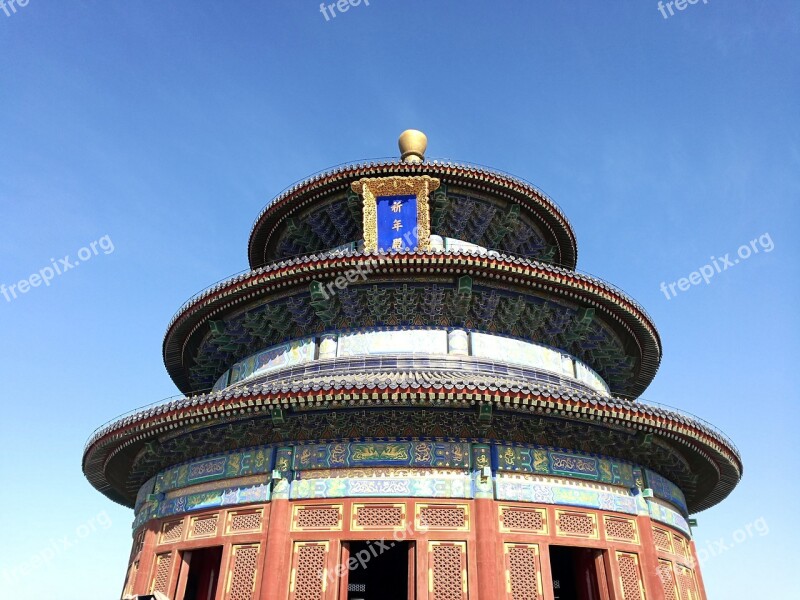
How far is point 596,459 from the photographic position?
45.6ft

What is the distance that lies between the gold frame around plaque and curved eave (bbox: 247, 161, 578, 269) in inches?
12.6

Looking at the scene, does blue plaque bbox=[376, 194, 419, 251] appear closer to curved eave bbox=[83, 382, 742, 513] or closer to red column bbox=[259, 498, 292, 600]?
curved eave bbox=[83, 382, 742, 513]

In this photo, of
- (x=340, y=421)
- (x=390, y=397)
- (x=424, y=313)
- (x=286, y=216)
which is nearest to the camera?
(x=390, y=397)

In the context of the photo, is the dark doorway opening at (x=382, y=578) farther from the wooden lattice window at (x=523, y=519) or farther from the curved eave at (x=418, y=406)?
the curved eave at (x=418, y=406)

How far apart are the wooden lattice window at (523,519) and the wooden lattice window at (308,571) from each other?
12.2ft

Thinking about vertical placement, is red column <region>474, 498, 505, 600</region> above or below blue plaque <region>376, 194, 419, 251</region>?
below

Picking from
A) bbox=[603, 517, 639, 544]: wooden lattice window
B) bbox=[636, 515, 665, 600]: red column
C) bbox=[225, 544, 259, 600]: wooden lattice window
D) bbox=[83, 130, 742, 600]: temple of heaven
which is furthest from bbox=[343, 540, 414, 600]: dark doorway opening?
bbox=[636, 515, 665, 600]: red column

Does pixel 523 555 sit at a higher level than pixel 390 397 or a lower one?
lower

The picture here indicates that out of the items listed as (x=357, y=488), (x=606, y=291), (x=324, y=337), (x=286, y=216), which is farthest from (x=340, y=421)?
(x=286, y=216)

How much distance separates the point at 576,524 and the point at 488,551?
7.44ft

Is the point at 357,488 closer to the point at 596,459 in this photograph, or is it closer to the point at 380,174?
the point at 596,459

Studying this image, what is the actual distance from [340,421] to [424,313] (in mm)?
4380

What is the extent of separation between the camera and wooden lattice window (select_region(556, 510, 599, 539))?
42.4 ft

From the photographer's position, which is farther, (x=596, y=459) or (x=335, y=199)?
(x=335, y=199)
